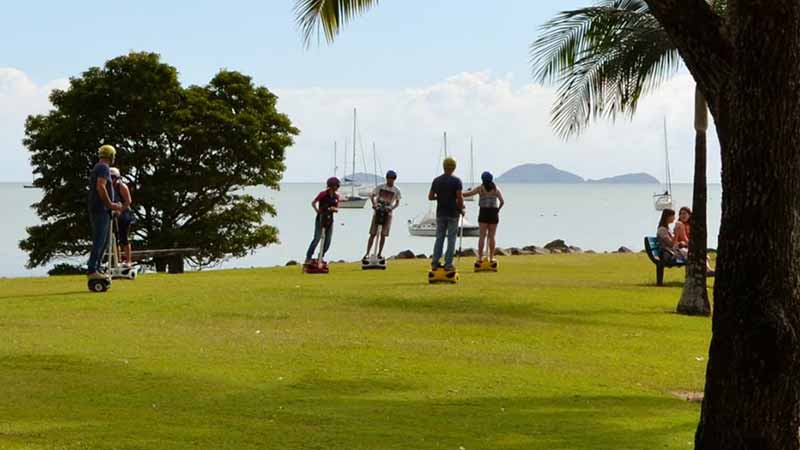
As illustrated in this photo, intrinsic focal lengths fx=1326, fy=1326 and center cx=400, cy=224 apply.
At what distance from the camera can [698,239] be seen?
20125mm

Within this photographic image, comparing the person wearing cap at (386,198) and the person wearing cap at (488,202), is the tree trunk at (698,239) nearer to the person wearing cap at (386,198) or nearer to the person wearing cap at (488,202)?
the person wearing cap at (488,202)

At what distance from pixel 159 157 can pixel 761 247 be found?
38109mm

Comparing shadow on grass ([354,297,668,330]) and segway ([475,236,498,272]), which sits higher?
segway ([475,236,498,272])

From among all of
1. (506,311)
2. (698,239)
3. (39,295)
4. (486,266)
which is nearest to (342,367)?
(506,311)

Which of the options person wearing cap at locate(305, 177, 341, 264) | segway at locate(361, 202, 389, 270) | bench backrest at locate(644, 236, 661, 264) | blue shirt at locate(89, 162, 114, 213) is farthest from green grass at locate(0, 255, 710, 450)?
segway at locate(361, 202, 389, 270)

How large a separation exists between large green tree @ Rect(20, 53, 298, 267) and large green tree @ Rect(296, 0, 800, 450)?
3604cm

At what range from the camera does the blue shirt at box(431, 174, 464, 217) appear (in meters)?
22.2

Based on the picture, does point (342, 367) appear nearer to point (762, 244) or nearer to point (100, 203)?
point (762, 244)

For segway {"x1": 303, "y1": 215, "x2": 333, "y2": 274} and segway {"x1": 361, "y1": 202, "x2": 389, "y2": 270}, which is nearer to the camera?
segway {"x1": 303, "y1": 215, "x2": 333, "y2": 274}

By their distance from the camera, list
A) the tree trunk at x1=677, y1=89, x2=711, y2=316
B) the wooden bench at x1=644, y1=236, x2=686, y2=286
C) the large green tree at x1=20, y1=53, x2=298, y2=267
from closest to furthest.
Result: the tree trunk at x1=677, y1=89, x2=711, y2=316, the wooden bench at x1=644, y1=236, x2=686, y2=286, the large green tree at x1=20, y1=53, x2=298, y2=267

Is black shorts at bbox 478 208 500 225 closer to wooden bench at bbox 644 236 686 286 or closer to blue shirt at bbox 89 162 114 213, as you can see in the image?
wooden bench at bbox 644 236 686 286

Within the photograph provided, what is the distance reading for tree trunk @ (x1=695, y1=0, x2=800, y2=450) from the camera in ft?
25.6

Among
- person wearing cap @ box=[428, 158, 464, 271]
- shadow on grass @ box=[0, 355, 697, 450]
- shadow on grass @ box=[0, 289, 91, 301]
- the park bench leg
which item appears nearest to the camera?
shadow on grass @ box=[0, 355, 697, 450]

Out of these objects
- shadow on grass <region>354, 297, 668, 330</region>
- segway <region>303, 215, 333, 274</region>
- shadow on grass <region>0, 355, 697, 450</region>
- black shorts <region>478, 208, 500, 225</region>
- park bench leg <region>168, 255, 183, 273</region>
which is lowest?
shadow on grass <region>0, 355, 697, 450</region>
